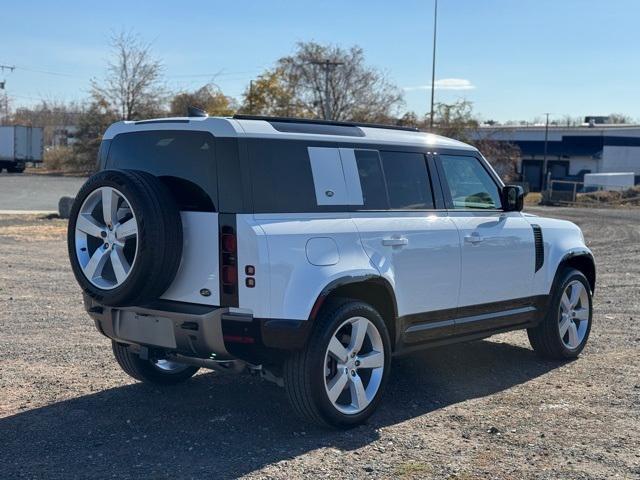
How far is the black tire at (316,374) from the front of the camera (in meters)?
5.20

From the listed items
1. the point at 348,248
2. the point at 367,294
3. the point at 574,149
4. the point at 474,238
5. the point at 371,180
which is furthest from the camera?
the point at 574,149

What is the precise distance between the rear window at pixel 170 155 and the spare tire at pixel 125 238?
202 millimetres

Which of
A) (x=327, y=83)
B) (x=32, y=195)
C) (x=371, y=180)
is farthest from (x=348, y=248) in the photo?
(x=327, y=83)

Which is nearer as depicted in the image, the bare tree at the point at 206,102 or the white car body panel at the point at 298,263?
the white car body panel at the point at 298,263

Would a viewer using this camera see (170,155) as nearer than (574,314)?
Yes

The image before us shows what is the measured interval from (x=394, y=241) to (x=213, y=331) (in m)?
1.51

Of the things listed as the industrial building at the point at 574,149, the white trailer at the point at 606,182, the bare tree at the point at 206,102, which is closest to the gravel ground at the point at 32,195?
the bare tree at the point at 206,102

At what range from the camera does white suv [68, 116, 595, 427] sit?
5051mm

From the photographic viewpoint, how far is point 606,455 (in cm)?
507

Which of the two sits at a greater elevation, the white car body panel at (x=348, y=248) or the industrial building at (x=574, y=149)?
the industrial building at (x=574, y=149)

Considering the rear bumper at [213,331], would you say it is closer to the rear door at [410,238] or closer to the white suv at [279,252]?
the white suv at [279,252]

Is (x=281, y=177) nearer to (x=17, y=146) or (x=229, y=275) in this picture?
(x=229, y=275)

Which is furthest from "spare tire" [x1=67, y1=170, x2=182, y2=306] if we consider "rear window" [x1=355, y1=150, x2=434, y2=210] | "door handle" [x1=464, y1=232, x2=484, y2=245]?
"door handle" [x1=464, y1=232, x2=484, y2=245]

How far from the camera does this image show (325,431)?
5.44 metres
